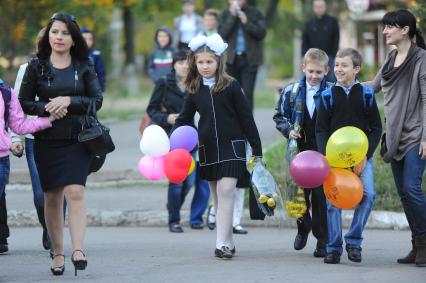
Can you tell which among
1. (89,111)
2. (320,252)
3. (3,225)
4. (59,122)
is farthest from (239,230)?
(59,122)

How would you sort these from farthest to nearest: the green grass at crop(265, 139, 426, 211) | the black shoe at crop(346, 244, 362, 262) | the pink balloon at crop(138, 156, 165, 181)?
the green grass at crop(265, 139, 426, 211) < the pink balloon at crop(138, 156, 165, 181) < the black shoe at crop(346, 244, 362, 262)

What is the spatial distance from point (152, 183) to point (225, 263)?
515 cm

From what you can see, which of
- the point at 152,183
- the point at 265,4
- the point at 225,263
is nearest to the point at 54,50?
the point at 225,263

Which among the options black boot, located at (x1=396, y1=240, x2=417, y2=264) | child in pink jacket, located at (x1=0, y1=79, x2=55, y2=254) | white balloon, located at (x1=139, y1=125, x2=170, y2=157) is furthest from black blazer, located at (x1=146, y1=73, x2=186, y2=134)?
black boot, located at (x1=396, y1=240, x2=417, y2=264)

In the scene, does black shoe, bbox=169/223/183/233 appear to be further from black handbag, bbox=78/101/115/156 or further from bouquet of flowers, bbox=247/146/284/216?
black handbag, bbox=78/101/115/156

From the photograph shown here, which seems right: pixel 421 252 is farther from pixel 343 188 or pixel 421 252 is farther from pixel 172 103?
pixel 172 103

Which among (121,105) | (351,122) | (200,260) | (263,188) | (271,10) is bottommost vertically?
(200,260)

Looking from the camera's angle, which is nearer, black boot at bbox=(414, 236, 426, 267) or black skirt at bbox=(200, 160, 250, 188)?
black boot at bbox=(414, 236, 426, 267)

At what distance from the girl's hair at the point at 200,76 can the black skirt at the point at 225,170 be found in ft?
2.05

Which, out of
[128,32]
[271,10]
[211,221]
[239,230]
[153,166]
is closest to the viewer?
[153,166]

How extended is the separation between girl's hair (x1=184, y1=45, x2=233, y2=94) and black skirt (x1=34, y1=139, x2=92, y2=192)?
4.61 feet

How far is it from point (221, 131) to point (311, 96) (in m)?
0.84

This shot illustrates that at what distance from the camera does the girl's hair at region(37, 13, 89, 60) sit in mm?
8281

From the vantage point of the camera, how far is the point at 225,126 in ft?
30.0
